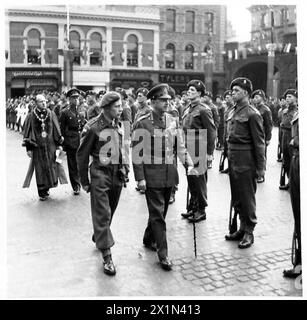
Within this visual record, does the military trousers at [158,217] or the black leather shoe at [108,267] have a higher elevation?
the military trousers at [158,217]

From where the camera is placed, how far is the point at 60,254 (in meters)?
5.70

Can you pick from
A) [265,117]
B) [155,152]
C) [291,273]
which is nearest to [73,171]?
[155,152]

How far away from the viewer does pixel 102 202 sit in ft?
17.0

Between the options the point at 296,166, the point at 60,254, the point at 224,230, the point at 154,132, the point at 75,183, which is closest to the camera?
the point at 296,166

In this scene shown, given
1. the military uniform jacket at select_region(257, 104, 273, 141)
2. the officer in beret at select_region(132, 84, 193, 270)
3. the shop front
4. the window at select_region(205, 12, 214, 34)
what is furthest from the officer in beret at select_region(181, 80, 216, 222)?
the window at select_region(205, 12, 214, 34)

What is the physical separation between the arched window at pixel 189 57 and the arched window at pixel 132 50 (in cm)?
466

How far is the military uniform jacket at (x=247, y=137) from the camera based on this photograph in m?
5.78

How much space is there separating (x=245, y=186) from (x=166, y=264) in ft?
5.19

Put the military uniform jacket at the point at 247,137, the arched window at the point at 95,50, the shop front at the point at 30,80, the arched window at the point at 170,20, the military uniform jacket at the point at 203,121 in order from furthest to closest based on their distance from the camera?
1. the arched window at the point at 170,20
2. the arched window at the point at 95,50
3. the shop front at the point at 30,80
4. the military uniform jacket at the point at 203,121
5. the military uniform jacket at the point at 247,137

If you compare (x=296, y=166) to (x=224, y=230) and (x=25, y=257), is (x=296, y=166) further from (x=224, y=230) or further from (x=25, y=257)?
(x=25, y=257)

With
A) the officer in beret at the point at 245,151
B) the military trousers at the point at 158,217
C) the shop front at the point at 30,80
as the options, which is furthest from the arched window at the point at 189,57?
the military trousers at the point at 158,217

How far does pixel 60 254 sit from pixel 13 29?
30.3 meters

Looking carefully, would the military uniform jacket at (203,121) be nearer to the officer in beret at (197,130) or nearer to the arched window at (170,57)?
the officer in beret at (197,130)
